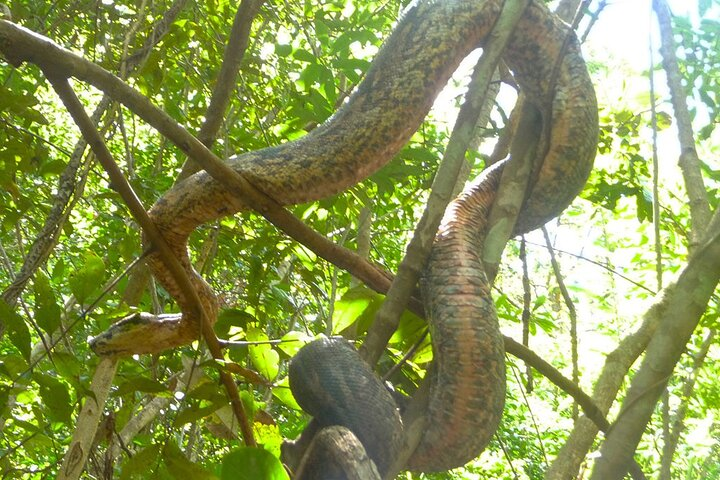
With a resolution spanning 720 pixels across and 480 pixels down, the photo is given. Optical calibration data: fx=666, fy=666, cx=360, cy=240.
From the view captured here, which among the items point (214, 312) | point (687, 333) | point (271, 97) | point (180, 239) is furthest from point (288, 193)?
point (271, 97)

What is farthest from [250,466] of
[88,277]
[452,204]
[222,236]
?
[222,236]

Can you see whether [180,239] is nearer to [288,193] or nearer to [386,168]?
[288,193]

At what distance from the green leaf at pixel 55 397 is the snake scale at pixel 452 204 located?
0.51 m

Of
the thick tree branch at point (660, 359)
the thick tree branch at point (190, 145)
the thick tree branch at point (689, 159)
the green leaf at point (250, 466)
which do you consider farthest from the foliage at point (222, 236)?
the thick tree branch at point (660, 359)

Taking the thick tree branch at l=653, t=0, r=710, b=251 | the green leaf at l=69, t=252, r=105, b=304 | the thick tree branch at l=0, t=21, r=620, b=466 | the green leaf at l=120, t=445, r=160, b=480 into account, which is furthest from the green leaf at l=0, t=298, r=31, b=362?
the thick tree branch at l=653, t=0, r=710, b=251

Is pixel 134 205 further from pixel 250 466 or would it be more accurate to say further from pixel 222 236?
pixel 222 236

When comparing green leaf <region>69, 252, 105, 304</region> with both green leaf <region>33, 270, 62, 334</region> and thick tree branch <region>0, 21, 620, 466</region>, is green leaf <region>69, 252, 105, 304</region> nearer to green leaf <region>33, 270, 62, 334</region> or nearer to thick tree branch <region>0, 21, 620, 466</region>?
green leaf <region>33, 270, 62, 334</region>

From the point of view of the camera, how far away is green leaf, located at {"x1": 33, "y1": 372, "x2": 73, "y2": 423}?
1.74 metres

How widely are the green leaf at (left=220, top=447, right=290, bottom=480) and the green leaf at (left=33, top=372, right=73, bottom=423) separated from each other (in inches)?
38.7

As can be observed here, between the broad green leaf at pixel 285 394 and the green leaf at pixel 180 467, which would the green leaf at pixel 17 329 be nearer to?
the green leaf at pixel 180 467

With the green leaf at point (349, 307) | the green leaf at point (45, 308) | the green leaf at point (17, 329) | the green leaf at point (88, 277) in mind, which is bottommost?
the green leaf at point (17, 329)

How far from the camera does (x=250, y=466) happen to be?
95cm

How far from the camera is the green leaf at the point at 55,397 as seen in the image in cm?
174

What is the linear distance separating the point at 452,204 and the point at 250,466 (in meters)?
1.32
